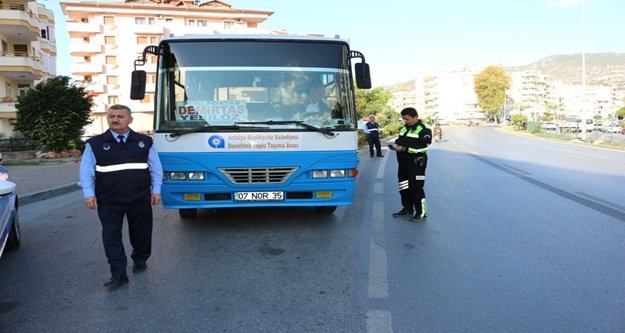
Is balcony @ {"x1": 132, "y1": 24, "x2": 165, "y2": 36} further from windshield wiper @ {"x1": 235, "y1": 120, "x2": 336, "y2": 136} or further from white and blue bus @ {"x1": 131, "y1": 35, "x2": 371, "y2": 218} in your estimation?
windshield wiper @ {"x1": 235, "y1": 120, "x2": 336, "y2": 136}

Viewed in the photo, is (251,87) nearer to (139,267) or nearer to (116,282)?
→ (139,267)

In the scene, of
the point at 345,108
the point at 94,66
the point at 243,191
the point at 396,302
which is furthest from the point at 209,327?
the point at 94,66

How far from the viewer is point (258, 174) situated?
6285 mm

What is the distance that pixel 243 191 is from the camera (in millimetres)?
6312

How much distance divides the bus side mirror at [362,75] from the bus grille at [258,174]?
66.6 inches

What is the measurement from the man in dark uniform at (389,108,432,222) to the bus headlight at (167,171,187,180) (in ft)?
9.76

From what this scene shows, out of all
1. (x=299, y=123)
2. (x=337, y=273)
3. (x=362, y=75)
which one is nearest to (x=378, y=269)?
(x=337, y=273)

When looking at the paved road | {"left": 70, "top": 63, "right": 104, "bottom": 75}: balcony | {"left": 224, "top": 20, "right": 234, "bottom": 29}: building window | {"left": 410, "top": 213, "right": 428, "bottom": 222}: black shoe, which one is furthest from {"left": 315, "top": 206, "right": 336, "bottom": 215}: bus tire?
{"left": 224, "top": 20, "right": 234, "bottom": 29}: building window

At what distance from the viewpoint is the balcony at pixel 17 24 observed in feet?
111

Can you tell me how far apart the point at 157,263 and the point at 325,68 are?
3.31 meters

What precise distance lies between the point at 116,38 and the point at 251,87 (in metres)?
64.6

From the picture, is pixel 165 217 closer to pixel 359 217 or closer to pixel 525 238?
pixel 359 217

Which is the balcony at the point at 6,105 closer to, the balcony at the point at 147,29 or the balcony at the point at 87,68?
the balcony at the point at 87,68

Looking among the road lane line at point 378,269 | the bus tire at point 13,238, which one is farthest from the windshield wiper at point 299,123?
the bus tire at point 13,238
